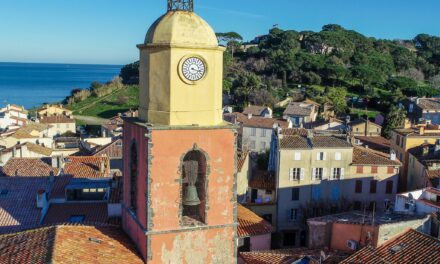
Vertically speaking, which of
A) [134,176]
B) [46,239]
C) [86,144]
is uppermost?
[134,176]

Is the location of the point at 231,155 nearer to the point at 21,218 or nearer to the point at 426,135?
the point at 21,218

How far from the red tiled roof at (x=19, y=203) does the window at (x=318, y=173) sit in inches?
698

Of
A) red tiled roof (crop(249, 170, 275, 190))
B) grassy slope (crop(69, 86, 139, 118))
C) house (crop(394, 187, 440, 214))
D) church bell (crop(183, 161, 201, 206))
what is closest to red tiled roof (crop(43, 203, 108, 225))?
church bell (crop(183, 161, 201, 206))

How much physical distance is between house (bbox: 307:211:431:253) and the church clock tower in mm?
7786

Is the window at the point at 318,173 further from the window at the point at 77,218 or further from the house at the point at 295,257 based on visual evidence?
the window at the point at 77,218

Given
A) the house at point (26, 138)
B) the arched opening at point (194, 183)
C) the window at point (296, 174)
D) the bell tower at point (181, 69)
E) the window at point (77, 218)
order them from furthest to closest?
1. the house at point (26, 138)
2. the window at point (296, 174)
3. the window at point (77, 218)
4. the arched opening at point (194, 183)
5. the bell tower at point (181, 69)

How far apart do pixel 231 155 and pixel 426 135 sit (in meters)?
34.1

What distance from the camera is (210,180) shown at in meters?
13.0

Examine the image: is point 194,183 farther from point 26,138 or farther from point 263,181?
point 26,138

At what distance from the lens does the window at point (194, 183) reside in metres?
13.1

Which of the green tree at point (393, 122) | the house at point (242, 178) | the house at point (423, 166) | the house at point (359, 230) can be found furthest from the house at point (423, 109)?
the house at point (359, 230)

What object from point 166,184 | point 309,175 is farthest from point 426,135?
point 166,184

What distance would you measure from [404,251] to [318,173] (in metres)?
16.6

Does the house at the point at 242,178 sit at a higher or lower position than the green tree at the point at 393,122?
lower
